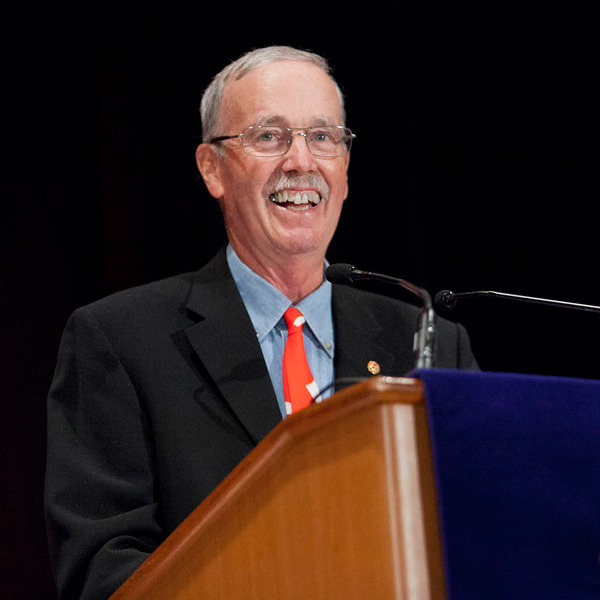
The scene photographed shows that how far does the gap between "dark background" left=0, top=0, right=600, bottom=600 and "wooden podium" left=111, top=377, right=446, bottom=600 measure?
1660mm

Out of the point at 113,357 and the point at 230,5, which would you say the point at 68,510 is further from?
the point at 230,5

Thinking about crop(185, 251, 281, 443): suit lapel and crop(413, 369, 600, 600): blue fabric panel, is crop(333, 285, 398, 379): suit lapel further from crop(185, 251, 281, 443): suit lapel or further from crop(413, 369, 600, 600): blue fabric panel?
crop(413, 369, 600, 600): blue fabric panel

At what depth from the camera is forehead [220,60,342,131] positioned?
6.79 feet

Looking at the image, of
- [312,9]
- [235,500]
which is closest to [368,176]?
[312,9]

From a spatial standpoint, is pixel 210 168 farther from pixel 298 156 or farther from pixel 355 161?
pixel 355 161

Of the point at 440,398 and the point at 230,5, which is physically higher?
the point at 230,5

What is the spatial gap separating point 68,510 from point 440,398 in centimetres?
96

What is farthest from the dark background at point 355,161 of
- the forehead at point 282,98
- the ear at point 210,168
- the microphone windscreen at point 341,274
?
the microphone windscreen at point 341,274

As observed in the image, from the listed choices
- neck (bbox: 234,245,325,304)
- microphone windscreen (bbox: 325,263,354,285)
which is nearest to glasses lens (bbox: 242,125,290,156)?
neck (bbox: 234,245,325,304)

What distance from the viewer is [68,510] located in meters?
1.57

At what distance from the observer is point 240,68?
2145 millimetres

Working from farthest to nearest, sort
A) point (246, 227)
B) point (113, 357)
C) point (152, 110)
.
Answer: point (152, 110), point (246, 227), point (113, 357)

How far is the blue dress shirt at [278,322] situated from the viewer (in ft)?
6.38

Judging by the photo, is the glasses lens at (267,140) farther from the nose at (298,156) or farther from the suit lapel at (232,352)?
the suit lapel at (232,352)
